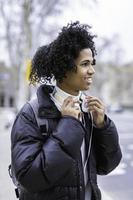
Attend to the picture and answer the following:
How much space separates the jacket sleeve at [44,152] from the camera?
191 cm

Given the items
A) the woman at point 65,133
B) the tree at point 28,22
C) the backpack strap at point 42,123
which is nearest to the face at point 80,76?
the woman at point 65,133

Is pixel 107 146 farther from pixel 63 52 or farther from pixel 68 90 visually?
pixel 63 52

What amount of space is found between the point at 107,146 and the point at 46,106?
40cm

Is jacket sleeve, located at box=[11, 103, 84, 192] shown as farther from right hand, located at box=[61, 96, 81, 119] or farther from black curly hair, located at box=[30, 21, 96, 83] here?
black curly hair, located at box=[30, 21, 96, 83]

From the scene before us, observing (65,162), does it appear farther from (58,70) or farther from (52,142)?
(58,70)

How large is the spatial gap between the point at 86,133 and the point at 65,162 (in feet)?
1.06

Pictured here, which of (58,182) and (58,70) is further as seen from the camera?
(58,70)

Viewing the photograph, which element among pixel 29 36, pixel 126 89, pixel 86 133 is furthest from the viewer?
pixel 126 89

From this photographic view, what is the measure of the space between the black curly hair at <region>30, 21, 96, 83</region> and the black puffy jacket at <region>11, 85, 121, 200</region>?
12 centimetres


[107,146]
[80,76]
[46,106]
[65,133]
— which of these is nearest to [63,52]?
[80,76]

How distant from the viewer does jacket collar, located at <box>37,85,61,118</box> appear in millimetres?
2053

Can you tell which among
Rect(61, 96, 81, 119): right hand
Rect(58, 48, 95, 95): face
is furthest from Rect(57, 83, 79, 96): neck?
Rect(61, 96, 81, 119): right hand

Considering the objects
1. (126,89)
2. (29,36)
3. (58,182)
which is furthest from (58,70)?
(126,89)

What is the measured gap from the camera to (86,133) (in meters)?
2.20
